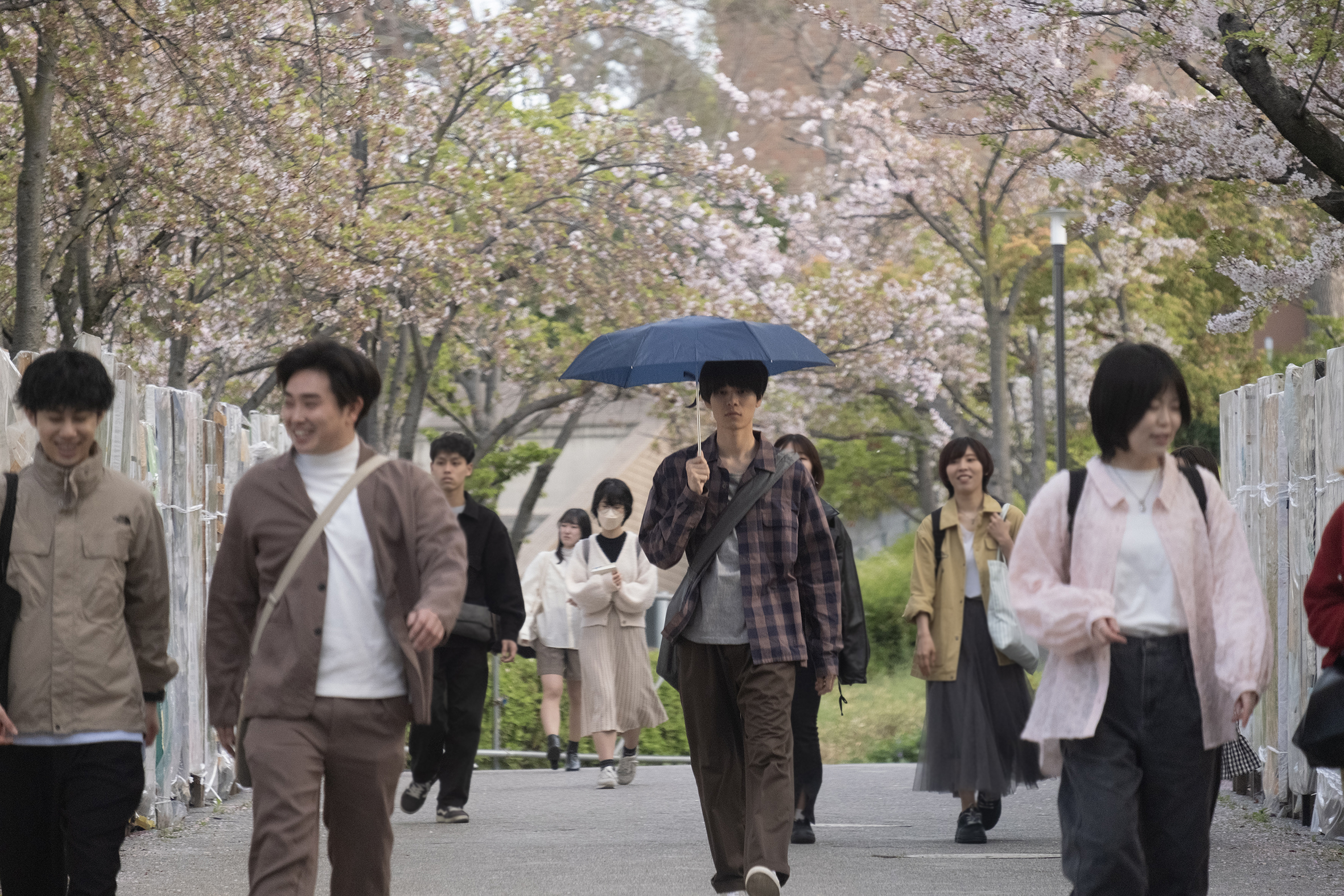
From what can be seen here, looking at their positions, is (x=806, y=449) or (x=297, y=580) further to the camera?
(x=806, y=449)

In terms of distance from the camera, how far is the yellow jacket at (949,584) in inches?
345

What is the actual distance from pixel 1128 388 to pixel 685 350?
8.34 feet

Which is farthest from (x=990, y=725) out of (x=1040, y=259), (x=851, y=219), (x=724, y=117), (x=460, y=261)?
(x=724, y=117)

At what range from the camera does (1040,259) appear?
1005 inches

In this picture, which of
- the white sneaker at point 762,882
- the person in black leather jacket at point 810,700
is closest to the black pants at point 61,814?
the white sneaker at point 762,882

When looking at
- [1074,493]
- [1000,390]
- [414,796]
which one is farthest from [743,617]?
[1000,390]

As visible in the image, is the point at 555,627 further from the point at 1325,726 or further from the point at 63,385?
the point at 1325,726

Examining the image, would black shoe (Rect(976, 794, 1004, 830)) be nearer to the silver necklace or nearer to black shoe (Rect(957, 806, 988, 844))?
black shoe (Rect(957, 806, 988, 844))

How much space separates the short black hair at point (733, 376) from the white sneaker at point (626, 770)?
19.6ft

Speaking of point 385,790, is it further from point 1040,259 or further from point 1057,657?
point 1040,259

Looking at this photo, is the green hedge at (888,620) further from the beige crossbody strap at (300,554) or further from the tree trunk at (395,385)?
the beige crossbody strap at (300,554)

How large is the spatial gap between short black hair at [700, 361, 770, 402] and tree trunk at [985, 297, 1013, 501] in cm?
1758

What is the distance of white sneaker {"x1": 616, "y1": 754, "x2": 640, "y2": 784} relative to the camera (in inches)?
484

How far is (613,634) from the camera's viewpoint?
12547 millimetres
